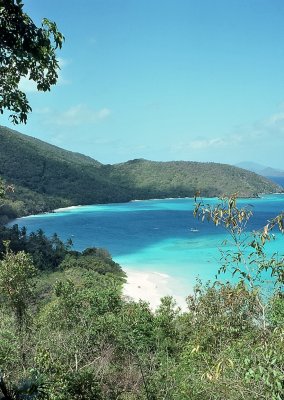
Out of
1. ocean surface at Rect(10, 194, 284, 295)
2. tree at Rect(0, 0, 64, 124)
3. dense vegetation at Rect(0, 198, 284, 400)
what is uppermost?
tree at Rect(0, 0, 64, 124)

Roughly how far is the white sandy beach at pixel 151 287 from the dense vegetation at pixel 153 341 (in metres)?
23.2

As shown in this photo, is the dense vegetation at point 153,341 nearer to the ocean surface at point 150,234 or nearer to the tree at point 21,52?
the tree at point 21,52

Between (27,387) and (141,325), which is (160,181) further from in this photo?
(27,387)

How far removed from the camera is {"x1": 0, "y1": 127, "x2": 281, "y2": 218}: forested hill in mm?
131375

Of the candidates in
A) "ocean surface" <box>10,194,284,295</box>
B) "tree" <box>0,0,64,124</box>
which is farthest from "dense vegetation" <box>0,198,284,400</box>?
"ocean surface" <box>10,194,284,295</box>

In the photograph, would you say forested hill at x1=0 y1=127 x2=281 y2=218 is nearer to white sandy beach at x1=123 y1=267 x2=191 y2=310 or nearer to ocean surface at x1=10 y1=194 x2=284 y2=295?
ocean surface at x1=10 y1=194 x2=284 y2=295

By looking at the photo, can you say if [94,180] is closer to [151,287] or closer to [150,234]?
[150,234]

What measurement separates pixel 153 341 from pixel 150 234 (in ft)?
232

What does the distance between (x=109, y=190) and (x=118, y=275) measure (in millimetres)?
107645

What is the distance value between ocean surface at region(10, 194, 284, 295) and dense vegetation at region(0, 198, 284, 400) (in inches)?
809

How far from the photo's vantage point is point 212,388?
541cm

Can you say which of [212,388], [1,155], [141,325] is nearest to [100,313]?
[141,325]

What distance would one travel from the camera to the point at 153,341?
58.4 feet

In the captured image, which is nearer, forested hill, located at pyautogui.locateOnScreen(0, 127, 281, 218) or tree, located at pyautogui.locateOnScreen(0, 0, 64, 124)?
tree, located at pyautogui.locateOnScreen(0, 0, 64, 124)
